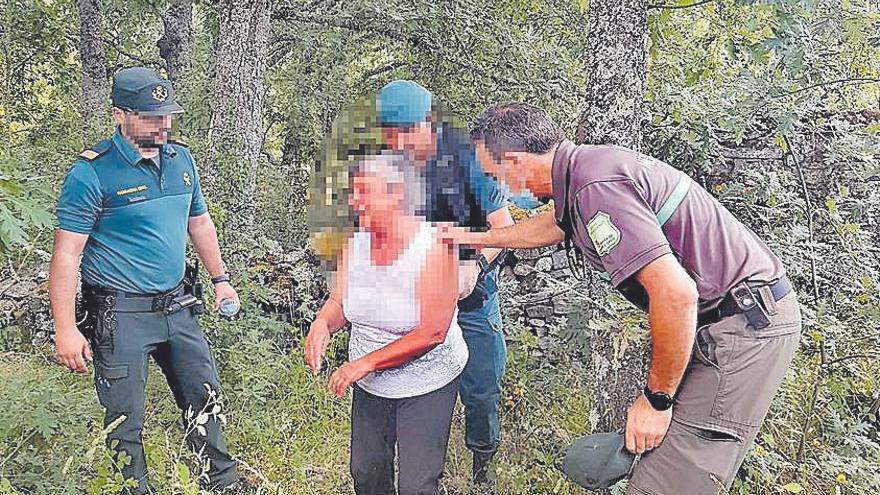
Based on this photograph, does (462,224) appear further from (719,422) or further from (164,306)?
(164,306)

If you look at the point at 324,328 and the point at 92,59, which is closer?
the point at 324,328

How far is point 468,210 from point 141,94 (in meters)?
1.50

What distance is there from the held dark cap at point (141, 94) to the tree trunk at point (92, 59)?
5.86m

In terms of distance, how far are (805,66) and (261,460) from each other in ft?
11.3

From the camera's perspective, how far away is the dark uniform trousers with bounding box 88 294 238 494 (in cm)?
326

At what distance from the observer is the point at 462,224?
287 cm

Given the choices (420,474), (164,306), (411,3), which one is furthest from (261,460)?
(411,3)

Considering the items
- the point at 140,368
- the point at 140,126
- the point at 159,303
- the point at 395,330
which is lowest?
the point at 140,368

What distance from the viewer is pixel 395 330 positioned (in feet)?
8.26

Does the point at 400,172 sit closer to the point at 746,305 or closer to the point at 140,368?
the point at 746,305

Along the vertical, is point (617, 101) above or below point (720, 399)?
above

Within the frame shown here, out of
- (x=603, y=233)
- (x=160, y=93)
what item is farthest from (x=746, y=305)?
(x=160, y=93)

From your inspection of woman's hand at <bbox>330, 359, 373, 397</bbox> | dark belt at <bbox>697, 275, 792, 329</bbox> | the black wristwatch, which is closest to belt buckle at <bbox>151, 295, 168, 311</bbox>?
woman's hand at <bbox>330, 359, 373, 397</bbox>

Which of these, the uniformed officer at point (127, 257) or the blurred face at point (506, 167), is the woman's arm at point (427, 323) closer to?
the blurred face at point (506, 167)
